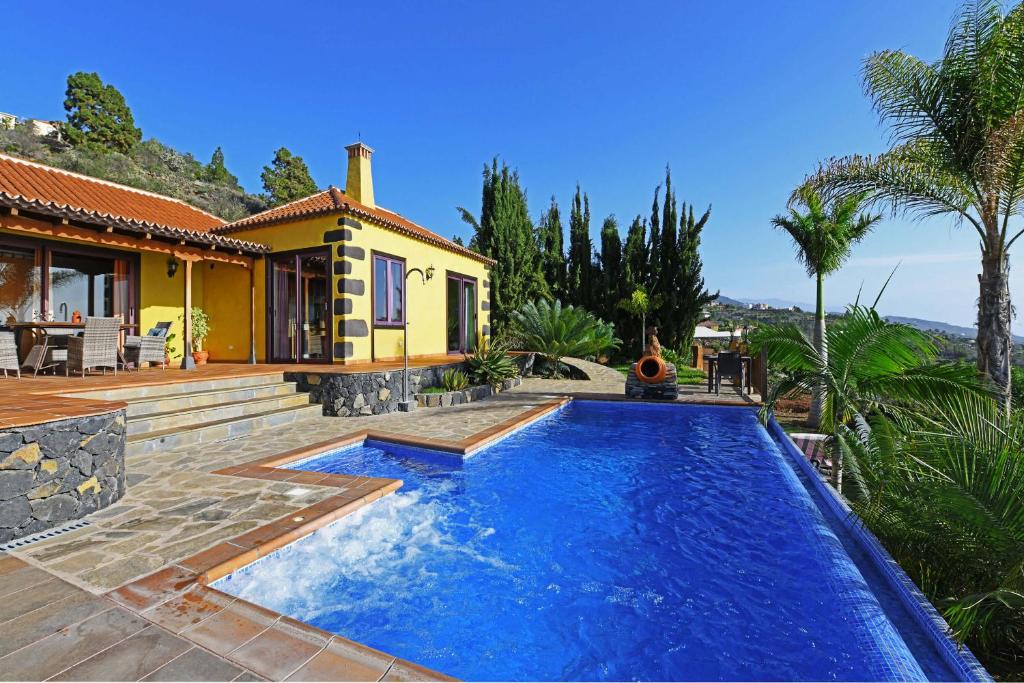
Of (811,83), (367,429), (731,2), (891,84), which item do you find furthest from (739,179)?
(367,429)

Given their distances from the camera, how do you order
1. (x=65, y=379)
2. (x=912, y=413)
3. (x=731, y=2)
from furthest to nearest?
(x=731, y=2)
(x=65, y=379)
(x=912, y=413)

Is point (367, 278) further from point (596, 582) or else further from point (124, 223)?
point (596, 582)

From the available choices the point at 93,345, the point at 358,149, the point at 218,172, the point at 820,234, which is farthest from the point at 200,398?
the point at 218,172

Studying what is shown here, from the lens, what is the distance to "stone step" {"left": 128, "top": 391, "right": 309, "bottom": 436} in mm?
6547

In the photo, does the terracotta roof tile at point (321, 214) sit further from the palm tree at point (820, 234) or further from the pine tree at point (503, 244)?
the palm tree at point (820, 234)

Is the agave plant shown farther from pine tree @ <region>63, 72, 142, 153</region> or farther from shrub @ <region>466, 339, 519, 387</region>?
pine tree @ <region>63, 72, 142, 153</region>

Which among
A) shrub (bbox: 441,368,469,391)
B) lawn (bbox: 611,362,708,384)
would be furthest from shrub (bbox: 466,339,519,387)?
lawn (bbox: 611,362,708,384)

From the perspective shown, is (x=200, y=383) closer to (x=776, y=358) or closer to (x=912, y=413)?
(x=776, y=358)

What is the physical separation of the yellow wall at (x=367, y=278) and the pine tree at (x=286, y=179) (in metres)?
44.8

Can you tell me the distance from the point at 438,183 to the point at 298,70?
8199 mm

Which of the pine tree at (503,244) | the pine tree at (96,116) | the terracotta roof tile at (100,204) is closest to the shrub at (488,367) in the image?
the terracotta roof tile at (100,204)

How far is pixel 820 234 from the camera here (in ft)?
31.6

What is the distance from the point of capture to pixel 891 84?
21.5 feet

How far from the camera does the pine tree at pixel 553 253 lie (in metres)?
25.2
